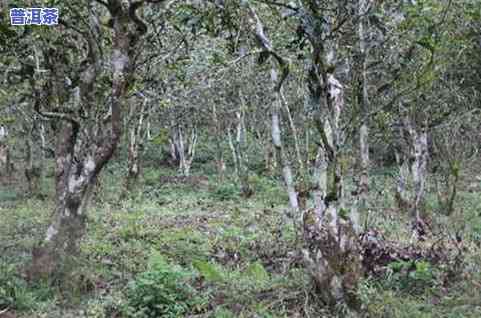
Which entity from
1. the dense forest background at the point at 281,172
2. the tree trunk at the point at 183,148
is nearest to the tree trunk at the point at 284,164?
the dense forest background at the point at 281,172

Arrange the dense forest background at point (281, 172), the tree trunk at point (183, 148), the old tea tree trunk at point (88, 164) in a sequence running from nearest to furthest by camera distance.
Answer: the dense forest background at point (281, 172)
the old tea tree trunk at point (88, 164)
the tree trunk at point (183, 148)

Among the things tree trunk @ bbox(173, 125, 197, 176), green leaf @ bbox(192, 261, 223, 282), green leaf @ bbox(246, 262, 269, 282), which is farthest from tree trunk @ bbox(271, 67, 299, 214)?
tree trunk @ bbox(173, 125, 197, 176)

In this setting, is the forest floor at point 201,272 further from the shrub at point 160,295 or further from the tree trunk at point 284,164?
the tree trunk at point 284,164

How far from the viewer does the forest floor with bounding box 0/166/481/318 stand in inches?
294

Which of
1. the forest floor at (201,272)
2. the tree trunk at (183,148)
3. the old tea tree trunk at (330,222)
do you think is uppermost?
the old tea tree trunk at (330,222)

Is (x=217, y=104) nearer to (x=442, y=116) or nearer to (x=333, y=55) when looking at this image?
(x=442, y=116)

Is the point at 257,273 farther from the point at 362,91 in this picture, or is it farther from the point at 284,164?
the point at 362,91

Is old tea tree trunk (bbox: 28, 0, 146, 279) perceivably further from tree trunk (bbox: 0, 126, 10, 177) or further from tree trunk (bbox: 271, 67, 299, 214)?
tree trunk (bbox: 0, 126, 10, 177)

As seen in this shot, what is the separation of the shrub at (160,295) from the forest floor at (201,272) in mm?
13

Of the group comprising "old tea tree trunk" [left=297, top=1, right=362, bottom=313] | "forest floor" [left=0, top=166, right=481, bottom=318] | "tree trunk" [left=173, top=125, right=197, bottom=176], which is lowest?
"tree trunk" [left=173, top=125, right=197, bottom=176]

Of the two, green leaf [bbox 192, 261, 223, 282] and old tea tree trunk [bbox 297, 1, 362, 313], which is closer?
old tea tree trunk [bbox 297, 1, 362, 313]

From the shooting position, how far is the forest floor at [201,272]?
24.5ft

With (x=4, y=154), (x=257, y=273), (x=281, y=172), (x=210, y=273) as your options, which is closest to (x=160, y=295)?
(x=210, y=273)

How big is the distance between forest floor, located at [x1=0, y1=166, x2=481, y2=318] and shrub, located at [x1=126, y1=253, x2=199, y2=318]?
0.04 ft
